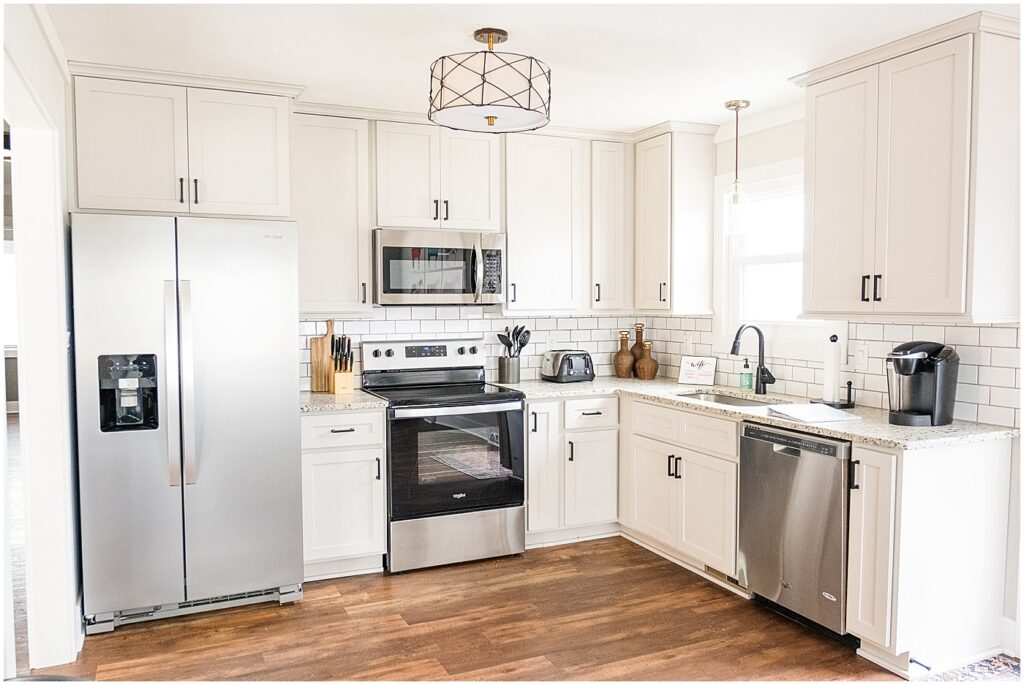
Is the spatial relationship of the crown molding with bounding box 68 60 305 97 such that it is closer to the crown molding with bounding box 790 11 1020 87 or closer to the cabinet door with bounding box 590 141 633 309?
the cabinet door with bounding box 590 141 633 309

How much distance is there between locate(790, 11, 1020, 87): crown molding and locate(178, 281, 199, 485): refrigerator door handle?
110 inches

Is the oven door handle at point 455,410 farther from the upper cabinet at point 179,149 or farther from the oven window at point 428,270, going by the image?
the upper cabinet at point 179,149

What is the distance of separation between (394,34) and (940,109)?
2.03 metres

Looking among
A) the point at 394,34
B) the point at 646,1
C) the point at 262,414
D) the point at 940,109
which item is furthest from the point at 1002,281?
the point at 262,414

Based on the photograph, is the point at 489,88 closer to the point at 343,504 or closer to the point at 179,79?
the point at 179,79

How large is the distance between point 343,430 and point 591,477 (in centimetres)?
143

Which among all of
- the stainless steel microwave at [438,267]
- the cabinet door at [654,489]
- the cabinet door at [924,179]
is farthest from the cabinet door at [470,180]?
the cabinet door at [924,179]

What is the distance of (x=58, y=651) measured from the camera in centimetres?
299

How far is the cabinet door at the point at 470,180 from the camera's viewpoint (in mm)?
4312

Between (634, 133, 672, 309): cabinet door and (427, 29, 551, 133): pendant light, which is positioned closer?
(427, 29, 551, 133): pendant light

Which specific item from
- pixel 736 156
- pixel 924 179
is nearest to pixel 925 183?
pixel 924 179

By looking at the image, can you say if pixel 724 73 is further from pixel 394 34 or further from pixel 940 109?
pixel 394 34

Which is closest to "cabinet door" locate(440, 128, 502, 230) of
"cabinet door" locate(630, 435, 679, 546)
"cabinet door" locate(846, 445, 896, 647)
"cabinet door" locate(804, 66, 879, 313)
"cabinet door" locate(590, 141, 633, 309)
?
"cabinet door" locate(590, 141, 633, 309)

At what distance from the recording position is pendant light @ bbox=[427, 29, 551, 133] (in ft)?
9.07
